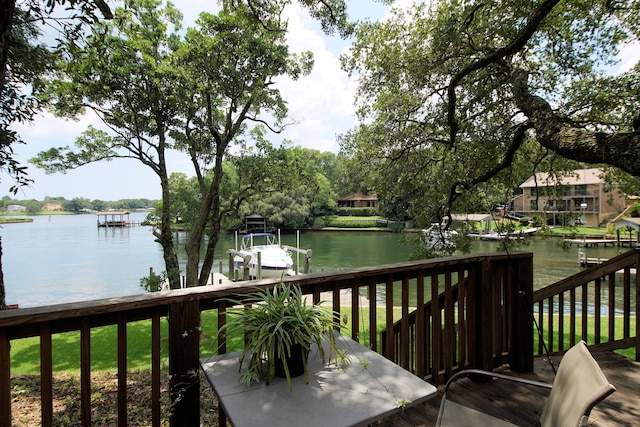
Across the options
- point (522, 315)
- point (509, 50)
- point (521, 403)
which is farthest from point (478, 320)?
point (509, 50)

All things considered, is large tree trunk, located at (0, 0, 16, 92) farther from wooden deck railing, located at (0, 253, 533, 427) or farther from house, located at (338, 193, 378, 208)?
house, located at (338, 193, 378, 208)

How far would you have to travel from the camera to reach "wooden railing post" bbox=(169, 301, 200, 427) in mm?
1476

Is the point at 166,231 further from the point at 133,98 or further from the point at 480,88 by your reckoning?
the point at 480,88

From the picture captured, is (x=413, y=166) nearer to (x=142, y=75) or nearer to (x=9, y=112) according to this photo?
(x=9, y=112)

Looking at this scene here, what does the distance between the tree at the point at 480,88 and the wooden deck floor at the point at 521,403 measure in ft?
7.36

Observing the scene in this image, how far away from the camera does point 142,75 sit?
Answer: 8.55 m

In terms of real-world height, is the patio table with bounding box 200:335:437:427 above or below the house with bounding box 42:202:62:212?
below

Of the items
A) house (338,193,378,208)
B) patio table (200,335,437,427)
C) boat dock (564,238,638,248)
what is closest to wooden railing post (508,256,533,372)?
patio table (200,335,437,427)

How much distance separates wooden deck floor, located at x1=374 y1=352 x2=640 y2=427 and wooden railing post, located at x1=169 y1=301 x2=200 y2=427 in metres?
1.08

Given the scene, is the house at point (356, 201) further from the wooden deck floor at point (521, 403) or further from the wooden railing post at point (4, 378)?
the wooden railing post at point (4, 378)

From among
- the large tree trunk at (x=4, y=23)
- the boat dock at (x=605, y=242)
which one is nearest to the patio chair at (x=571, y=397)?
the large tree trunk at (x=4, y=23)

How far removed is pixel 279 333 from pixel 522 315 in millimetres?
2089

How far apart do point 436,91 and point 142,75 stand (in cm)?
713

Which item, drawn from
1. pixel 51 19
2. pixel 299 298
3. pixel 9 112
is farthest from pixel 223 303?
pixel 9 112
